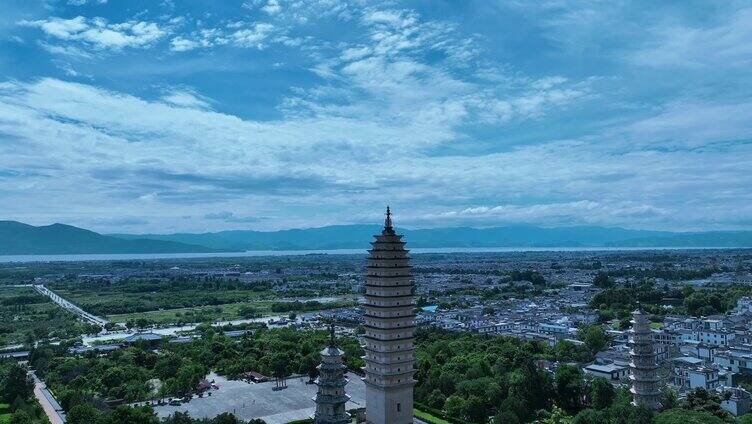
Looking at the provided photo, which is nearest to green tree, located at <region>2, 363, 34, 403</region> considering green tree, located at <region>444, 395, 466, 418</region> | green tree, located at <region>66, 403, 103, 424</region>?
green tree, located at <region>66, 403, 103, 424</region>

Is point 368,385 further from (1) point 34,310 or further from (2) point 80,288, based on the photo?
(2) point 80,288

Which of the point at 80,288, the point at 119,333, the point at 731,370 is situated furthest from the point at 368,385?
the point at 80,288

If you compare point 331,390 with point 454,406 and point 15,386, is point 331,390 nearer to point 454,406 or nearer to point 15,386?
point 454,406

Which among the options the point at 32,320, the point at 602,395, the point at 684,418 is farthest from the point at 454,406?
the point at 32,320

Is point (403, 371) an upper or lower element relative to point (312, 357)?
upper

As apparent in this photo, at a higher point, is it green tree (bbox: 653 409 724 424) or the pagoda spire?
the pagoda spire

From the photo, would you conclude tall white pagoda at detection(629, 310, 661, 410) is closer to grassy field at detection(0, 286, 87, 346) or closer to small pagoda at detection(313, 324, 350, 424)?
small pagoda at detection(313, 324, 350, 424)

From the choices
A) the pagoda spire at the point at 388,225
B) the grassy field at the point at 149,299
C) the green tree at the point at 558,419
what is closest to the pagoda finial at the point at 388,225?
the pagoda spire at the point at 388,225
